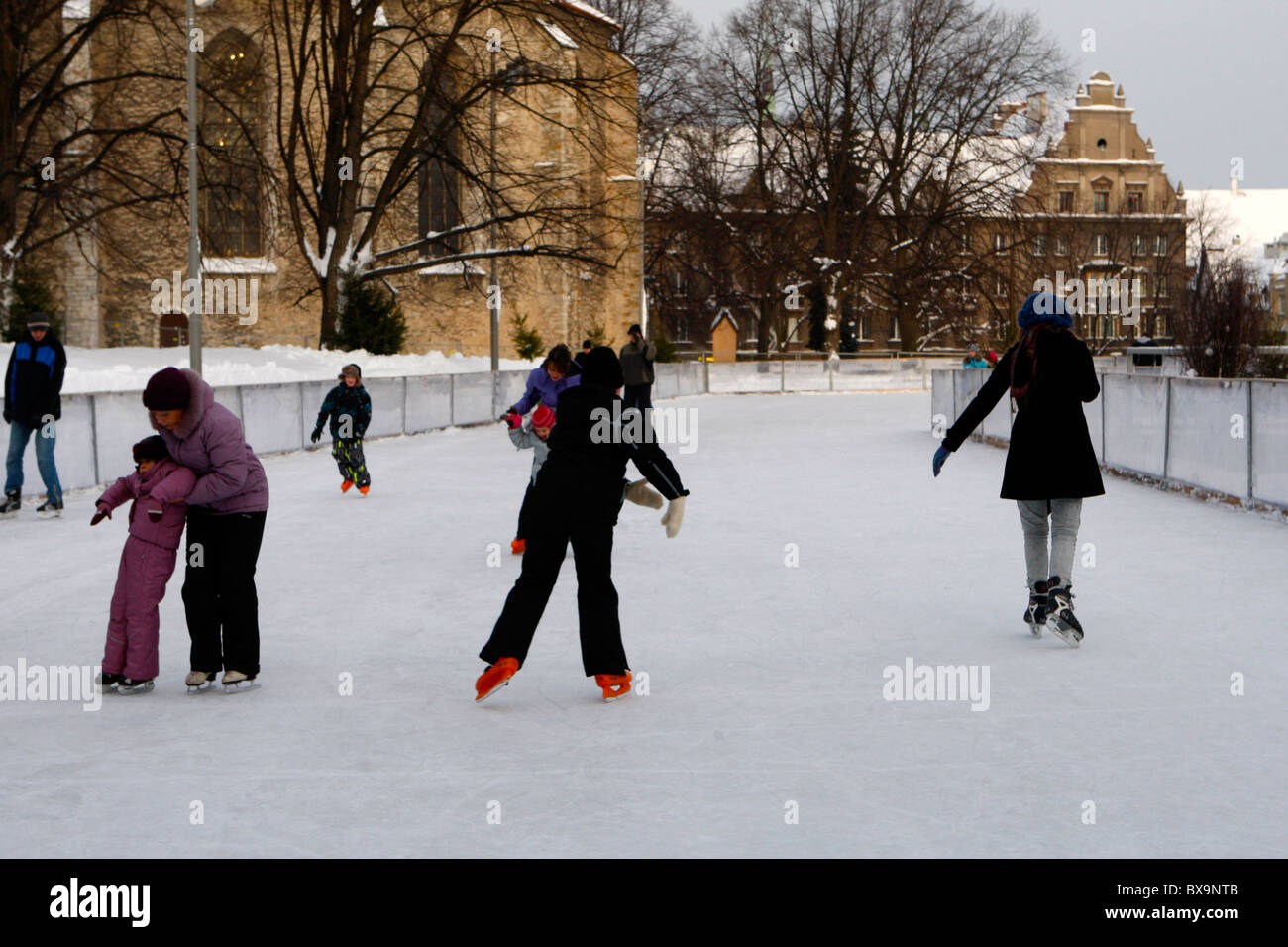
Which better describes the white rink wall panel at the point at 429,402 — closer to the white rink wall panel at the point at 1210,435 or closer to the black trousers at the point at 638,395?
the black trousers at the point at 638,395

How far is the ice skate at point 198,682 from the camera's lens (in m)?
6.73

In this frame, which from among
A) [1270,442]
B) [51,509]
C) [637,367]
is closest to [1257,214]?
[637,367]

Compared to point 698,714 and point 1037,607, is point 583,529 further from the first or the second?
point 1037,607

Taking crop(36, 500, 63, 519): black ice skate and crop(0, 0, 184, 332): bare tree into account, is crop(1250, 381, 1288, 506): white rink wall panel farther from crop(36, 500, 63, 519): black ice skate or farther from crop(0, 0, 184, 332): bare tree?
crop(0, 0, 184, 332): bare tree

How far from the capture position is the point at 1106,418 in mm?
18156

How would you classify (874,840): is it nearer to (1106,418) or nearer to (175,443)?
(175,443)

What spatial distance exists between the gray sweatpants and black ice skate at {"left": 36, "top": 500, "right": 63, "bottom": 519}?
8.95 meters

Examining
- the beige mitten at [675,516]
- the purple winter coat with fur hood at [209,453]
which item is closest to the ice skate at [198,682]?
the purple winter coat with fur hood at [209,453]

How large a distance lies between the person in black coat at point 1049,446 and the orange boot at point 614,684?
207 cm

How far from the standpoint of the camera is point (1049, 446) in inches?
302

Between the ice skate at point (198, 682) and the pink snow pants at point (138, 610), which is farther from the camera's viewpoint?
the ice skate at point (198, 682)

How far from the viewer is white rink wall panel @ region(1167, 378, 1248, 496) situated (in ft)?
45.2

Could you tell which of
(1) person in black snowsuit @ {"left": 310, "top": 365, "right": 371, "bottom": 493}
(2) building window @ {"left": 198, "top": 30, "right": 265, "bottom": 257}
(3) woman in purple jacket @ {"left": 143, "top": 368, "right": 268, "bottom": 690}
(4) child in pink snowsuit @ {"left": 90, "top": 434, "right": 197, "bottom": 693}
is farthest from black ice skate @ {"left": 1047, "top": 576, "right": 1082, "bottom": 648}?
(2) building window @ {"left": 198, "top": 30, "right": 265, "bottom": 257}
